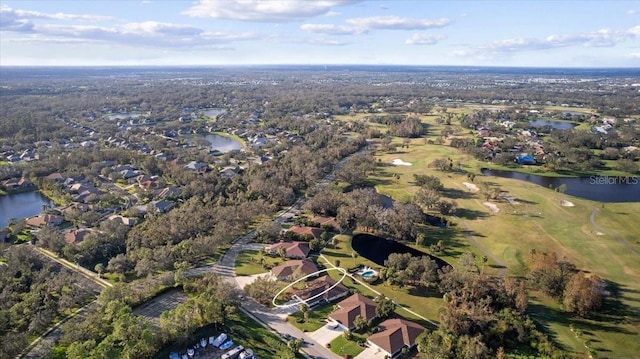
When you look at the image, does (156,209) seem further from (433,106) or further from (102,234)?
(433,106)

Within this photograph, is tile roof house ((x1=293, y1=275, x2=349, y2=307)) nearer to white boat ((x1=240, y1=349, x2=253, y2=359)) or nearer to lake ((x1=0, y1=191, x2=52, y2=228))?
white boat ((x1=240, y1=349, x2=253, y2=359))

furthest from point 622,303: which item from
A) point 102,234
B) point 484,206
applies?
point 102,234

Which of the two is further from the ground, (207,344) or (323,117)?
(323,117)

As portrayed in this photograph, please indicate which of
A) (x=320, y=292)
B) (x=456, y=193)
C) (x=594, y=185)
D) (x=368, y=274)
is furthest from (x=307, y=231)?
(x=594, y=185)

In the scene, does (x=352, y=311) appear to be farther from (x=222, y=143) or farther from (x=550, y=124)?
(x=550, y=124)

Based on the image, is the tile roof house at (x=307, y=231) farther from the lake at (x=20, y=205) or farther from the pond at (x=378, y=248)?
the lake at (x=20, y=205)

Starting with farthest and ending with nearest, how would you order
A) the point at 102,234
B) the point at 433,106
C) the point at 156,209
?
the point at 433,106 → the point at 156,209 → the point at 102,234

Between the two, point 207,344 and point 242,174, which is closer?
point 207,344
